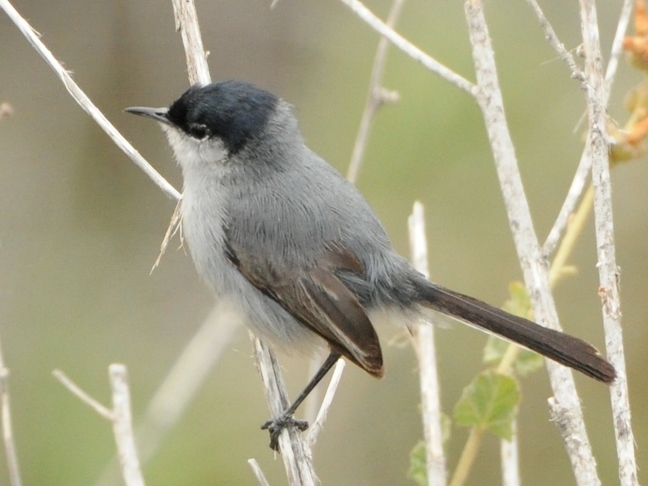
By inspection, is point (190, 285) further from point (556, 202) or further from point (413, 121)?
point (556, 202)

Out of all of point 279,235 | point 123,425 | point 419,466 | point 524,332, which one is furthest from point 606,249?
point 123,425

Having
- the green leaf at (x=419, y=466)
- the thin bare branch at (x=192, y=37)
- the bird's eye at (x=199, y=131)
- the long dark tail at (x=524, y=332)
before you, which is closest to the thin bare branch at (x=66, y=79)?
the bird's eye at (x=199, y=131)

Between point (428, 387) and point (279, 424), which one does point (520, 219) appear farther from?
point (279, 424)

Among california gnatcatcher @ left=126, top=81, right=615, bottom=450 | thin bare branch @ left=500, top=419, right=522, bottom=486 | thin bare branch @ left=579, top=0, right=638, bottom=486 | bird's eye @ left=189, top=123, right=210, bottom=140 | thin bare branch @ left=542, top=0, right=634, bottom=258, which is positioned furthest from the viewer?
bird's eye @ left=189, top=123, right=210, bottom=140

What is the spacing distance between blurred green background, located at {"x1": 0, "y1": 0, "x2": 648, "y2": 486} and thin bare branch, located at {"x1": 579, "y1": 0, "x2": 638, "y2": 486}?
1555 mm

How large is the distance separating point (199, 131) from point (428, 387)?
1014mm

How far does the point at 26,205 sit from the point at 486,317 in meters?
2.67

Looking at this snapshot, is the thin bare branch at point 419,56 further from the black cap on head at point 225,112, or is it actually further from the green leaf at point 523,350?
the green leaf at point 523,350

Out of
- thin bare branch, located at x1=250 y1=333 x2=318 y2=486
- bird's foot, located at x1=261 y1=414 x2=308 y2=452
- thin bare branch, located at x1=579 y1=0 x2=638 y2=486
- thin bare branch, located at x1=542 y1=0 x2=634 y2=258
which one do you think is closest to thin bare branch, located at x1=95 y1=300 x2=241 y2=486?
thin bare branch, located at x1=250 y1=333 x2=318 y2=486

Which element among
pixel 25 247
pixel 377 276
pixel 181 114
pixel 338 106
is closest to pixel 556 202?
pixel 338 106

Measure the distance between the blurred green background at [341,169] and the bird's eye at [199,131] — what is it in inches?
39.0

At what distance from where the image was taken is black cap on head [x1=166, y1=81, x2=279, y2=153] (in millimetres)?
2705

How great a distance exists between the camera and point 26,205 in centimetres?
441

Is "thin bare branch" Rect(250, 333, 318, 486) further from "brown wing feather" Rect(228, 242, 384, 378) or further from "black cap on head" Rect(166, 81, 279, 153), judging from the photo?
"black cap on head" Rect(166, 81, 279, 153)
